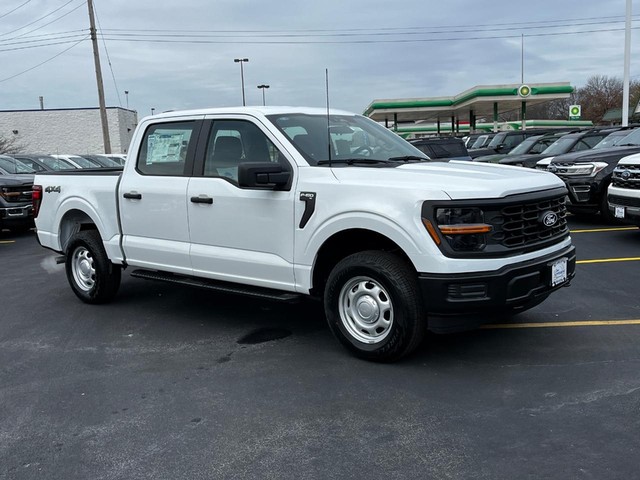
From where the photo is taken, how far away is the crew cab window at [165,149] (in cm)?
592

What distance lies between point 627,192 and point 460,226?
5904 millimetres

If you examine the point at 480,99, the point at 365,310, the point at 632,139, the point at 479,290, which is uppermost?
the point at 480,99

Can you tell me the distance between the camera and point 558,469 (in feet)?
10.6

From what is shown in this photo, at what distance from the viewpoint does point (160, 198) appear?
5.93 metres

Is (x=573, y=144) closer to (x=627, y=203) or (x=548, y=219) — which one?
(x=627, y=203)

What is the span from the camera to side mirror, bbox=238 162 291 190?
Result: 4758 millimetres

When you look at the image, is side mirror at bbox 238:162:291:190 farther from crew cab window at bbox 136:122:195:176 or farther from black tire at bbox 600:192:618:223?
black tire at bbox 600:192:618:223

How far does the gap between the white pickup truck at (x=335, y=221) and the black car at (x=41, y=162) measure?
11552 mm

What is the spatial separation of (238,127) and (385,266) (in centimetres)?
198

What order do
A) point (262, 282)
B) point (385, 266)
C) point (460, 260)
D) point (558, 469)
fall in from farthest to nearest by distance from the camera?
point (262, 282), point (385, 266), point (460, 260), point (558, 469)

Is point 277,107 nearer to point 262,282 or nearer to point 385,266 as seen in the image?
point 262,282

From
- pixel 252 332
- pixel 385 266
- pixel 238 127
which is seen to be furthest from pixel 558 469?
pixel 238 127

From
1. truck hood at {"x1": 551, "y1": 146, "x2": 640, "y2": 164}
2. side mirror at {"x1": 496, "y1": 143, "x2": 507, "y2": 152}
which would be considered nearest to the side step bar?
truck hood at {"x1": 551, "y1": 146, "x2": 640, "y2": 164}

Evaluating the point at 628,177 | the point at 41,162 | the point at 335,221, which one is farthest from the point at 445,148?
the point at 41,162
